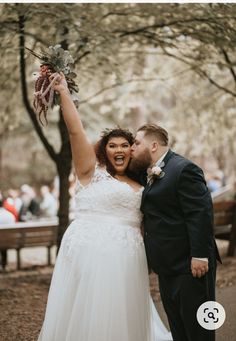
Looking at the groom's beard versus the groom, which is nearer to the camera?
the groom

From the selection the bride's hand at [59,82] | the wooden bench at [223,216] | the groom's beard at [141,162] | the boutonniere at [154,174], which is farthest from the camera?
the wooden bench at [223,216]

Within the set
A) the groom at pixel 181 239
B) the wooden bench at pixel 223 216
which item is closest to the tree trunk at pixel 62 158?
the wooden bench at pixel 223 216

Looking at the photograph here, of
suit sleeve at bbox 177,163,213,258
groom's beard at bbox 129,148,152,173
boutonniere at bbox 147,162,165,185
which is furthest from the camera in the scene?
groom's beard at bbox 129,148,152,173

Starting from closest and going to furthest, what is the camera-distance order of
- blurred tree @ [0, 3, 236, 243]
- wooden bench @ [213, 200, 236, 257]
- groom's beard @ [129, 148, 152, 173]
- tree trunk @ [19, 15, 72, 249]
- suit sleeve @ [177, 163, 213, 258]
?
suit sleeve @ [177, 163, 213, 258], groom's beard @ [129, 148, 152, 173], blurred tree @ [0, 3, 236, 243], tree trunk @ [19, 15, 72, 249], wooden bench @ [213, 200, 236, 257]

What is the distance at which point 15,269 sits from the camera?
1069 cm

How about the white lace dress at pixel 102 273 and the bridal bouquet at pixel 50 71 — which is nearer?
the white lace dress at pixel 102 273

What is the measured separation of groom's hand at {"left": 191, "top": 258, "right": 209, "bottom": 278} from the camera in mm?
3975

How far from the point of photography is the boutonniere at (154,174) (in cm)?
420

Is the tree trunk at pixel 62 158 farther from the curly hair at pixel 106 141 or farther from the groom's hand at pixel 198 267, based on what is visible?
the groom's hand at pixel 198 267

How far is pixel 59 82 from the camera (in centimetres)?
437

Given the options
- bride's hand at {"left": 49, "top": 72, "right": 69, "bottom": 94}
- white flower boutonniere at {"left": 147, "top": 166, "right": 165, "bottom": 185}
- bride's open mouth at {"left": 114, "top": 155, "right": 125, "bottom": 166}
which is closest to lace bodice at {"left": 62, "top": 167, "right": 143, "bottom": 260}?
bride's open mouth at {"left": 114, "top": 155, "right": 125, "bottom": 166}

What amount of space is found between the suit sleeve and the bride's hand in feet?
3.77

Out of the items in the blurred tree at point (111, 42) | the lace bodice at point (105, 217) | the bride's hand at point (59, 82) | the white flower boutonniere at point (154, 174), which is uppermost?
the blurred tree at point (111, 42)

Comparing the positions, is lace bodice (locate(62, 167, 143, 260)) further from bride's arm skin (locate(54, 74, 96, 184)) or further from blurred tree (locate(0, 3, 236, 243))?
blurred tree (locate(0, 3, 236, 243))
